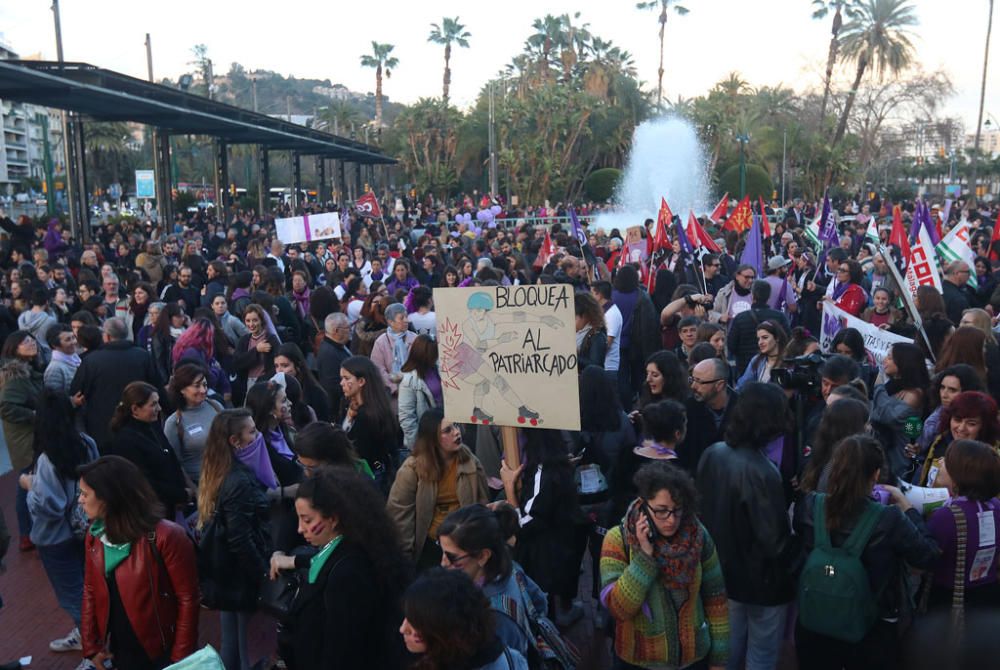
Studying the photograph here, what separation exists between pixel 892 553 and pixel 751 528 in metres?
0.59

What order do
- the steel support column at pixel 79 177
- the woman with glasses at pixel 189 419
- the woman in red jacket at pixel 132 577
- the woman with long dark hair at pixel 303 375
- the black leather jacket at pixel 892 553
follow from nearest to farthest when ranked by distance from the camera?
the black leather jacket at pixel 892 553, the woman in red jacket at pixel 132 577, the woman with glasses at pixel 189 419, the woman with long dark hair at pixel 303 375, the steel support column at pixel 79 177

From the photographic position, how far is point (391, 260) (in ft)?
46.6

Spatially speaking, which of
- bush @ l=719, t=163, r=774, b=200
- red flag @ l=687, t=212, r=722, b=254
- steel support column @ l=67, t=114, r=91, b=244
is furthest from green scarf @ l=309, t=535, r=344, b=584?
bush @ l=719, t=163, r=774, b=200

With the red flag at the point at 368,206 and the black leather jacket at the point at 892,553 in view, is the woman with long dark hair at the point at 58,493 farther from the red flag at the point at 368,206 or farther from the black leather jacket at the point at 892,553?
the red flag at the point at 368,206

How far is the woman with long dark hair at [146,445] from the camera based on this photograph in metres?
5.24

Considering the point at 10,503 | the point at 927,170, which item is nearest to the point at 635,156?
the point at 927,170

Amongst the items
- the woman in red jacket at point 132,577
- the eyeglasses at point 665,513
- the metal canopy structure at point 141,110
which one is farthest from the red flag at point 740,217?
the woman in red jacket at point 132,577

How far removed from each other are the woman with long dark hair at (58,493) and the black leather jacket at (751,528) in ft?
11.8

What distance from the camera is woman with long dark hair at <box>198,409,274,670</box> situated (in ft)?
14.7

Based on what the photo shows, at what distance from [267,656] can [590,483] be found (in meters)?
2.17

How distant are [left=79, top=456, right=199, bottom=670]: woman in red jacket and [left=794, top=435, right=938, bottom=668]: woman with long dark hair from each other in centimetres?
266

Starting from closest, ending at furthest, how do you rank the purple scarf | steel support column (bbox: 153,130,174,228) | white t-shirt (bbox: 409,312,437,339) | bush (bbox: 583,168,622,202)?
the purple scarf < white t-shirt (bbox: 409,312,437,339) < steel support column (bbox: 153,130,174,228) < bush (bbox: 583,168,622,202)

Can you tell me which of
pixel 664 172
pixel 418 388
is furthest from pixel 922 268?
pixel 664 172

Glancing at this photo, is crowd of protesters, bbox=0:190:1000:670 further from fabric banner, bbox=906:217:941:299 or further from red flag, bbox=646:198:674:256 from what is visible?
red flag, bbox=646:198:674:256
